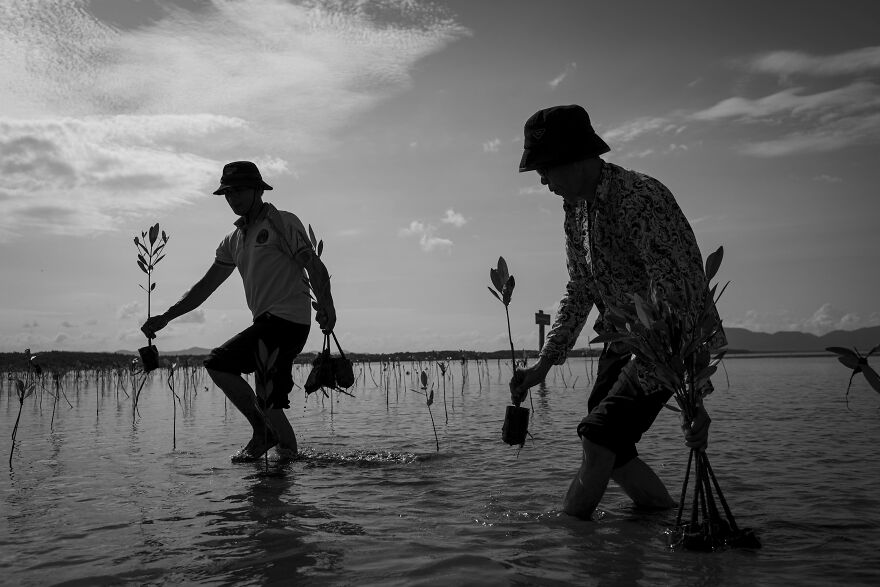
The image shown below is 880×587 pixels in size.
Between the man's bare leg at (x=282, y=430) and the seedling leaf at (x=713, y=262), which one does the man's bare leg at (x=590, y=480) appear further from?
the man's bare leg at (x=282, y=430)

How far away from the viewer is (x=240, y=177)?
5.64 metres

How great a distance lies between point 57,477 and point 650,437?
5.79 meters

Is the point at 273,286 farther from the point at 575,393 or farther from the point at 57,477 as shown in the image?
the point at 575,393

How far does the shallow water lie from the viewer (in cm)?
288

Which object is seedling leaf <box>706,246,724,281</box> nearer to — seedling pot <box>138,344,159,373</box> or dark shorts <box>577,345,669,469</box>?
dark shorts <box>577,345,669,469</box>

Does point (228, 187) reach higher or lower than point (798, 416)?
higher

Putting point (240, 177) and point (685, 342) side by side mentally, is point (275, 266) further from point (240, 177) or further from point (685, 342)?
point (685, 342)

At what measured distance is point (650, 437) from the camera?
719 centimetres

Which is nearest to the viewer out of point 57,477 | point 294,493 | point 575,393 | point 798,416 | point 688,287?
point 688,287

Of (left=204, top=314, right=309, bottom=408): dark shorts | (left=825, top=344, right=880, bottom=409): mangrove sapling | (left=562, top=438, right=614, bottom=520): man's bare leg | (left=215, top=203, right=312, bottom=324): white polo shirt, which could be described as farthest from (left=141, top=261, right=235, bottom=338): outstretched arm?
(left=825, top=344, right=880, bottom=409): mangrove sapling

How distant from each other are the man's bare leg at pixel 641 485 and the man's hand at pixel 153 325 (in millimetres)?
4248

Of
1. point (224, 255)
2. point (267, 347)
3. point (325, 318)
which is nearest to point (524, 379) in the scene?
point (325, 318)

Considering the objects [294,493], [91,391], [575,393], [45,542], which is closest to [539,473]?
[294,493]

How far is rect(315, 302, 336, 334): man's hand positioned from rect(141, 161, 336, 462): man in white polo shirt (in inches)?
4.3
